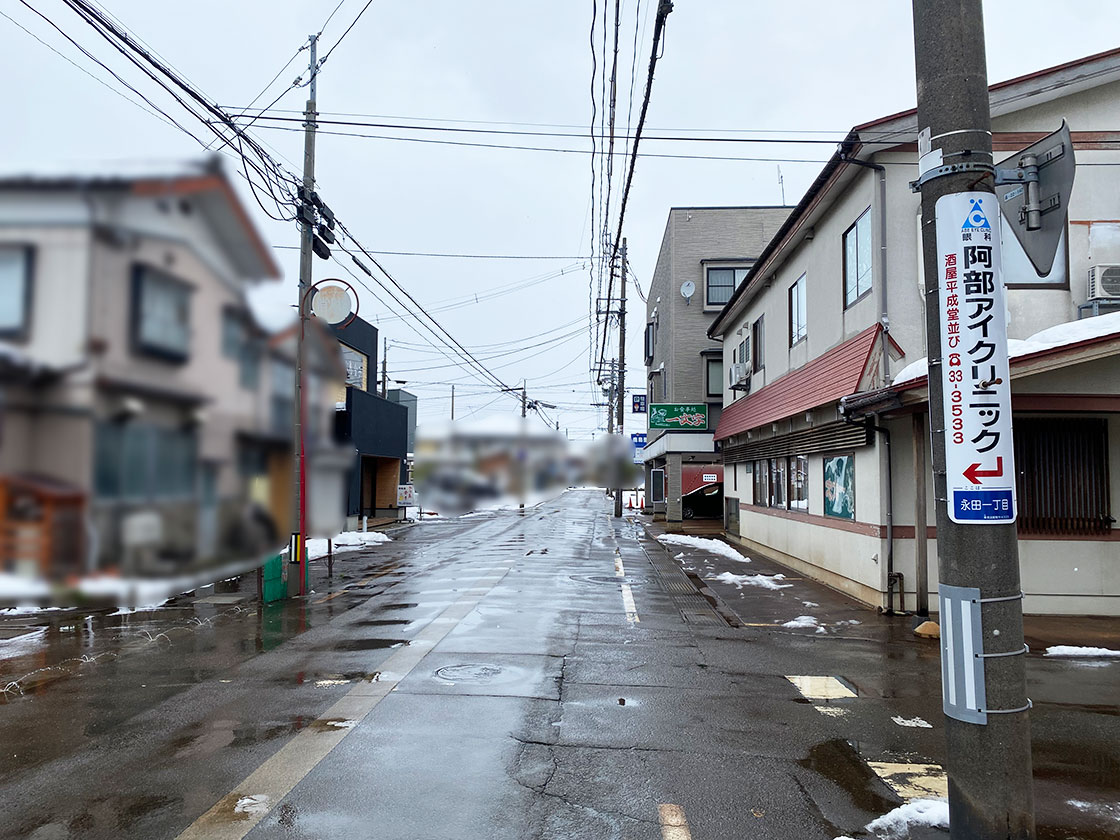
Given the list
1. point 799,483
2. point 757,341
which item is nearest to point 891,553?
point 799,483

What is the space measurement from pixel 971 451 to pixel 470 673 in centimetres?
585

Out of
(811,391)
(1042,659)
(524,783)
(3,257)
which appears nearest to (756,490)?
(811,391)

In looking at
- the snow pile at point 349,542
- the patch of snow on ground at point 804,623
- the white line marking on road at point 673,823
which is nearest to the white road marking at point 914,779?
the white line marking on road at point 673,823

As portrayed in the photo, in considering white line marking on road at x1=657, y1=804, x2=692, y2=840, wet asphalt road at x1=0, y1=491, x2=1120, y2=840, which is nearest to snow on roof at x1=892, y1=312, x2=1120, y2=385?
wet asphalt road at x1=0, y1=491, x2=1120, y2=840

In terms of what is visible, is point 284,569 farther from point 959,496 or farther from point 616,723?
point 959,496

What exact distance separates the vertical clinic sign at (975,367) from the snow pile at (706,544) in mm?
16017

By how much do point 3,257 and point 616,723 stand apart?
6371 mm

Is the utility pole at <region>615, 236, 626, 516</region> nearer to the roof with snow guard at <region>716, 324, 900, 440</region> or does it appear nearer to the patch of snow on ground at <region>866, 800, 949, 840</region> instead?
the roof with snow guard at <region>716, 324, 900, 440</region>

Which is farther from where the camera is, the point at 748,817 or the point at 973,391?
the point at 748,817


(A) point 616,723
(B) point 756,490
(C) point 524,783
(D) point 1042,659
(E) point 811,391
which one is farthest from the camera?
(B) point 756,490

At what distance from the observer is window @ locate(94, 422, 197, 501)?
3.50 feet

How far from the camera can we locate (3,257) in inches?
41.0

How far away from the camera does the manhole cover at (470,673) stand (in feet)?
26.1

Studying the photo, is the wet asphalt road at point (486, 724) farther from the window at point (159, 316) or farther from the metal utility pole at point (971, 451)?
the window at point (159, 316)
